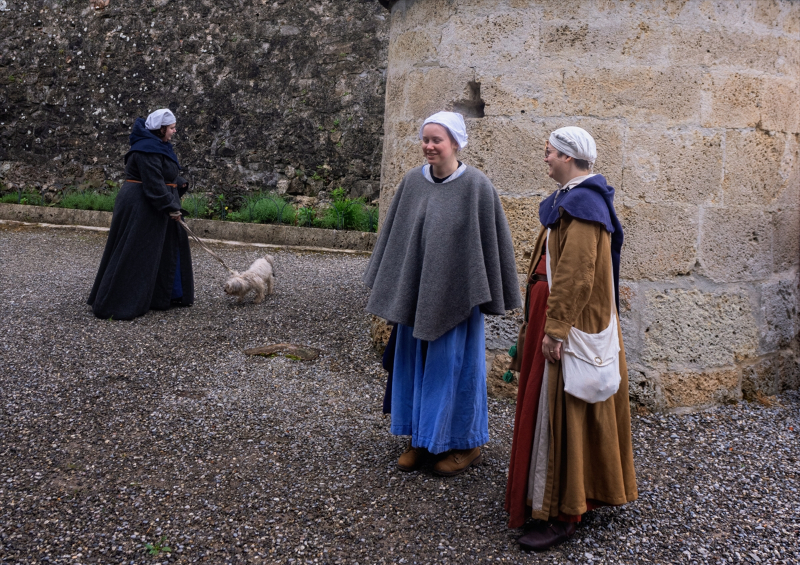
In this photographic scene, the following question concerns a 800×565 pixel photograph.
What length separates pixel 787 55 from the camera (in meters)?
4.32

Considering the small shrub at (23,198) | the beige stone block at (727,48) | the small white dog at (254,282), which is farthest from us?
the small shrub at (23,198)

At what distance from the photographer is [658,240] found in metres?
4.13

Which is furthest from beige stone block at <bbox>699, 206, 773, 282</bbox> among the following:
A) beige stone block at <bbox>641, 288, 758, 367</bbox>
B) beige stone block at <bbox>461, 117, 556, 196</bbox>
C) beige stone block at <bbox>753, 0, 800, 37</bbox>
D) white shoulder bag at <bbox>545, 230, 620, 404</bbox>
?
white shoulder bag at <bbox>545, 230, 620, 404</bbox>

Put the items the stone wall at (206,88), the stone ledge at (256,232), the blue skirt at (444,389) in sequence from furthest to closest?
the stone wall at (206,88), the stone ledge at (256,232), the blue skirt at (444,389)

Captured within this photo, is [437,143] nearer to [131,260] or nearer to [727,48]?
[727,48]

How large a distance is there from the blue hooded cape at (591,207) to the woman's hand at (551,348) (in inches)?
15.0

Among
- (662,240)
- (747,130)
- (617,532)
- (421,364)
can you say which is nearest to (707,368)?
(662,240)

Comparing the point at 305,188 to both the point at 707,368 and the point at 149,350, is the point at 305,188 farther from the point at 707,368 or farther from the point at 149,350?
the point at 707,368

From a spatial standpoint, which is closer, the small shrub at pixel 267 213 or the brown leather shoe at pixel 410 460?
the brown leather shoe at pixel 410 460

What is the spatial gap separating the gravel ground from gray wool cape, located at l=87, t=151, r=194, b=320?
19.9 inches

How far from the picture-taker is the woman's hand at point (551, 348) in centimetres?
258

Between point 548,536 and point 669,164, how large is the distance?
246 centimetres

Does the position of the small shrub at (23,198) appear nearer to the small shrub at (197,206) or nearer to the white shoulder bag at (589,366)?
the small shrub at (197,206)

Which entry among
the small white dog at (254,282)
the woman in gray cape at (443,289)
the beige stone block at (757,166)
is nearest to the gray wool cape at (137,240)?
the small white dog at (254,282)
